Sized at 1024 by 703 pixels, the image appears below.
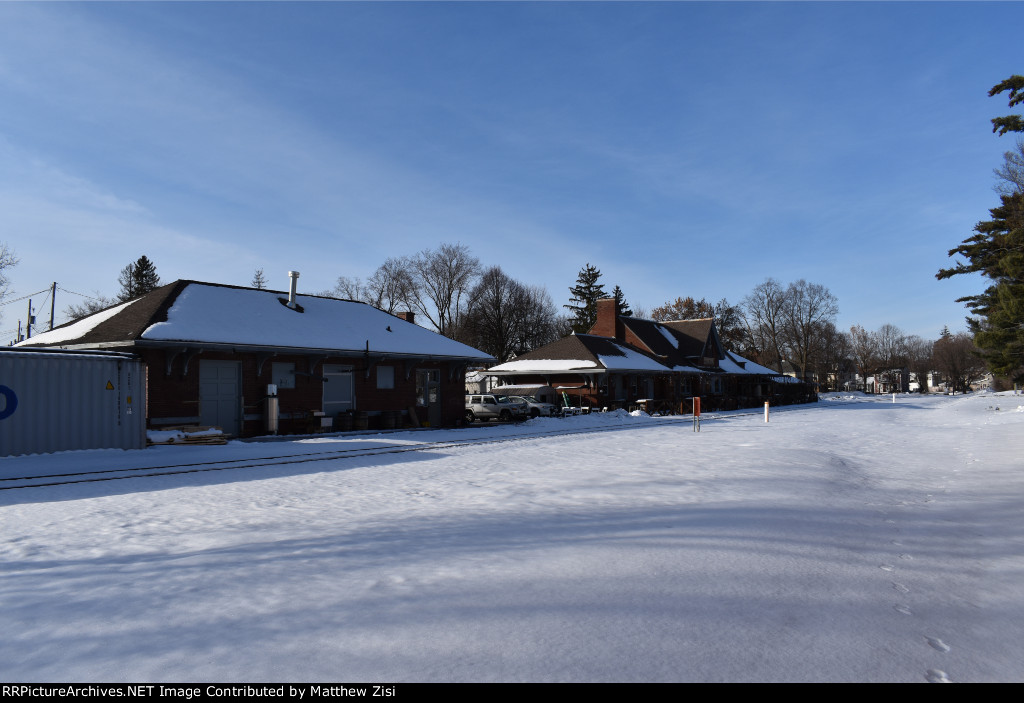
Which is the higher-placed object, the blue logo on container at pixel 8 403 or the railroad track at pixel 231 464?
the blue logo on container at pixel 8 403

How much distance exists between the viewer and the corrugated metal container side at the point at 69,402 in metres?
16.2

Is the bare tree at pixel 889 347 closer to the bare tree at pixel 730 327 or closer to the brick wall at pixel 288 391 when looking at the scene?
the bare tree at pixel 730 327

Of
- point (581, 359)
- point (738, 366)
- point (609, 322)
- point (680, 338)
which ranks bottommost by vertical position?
point (738, 366)

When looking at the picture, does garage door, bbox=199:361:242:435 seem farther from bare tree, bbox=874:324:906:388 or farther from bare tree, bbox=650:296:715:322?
bare tree, bbox=874:324:906:388

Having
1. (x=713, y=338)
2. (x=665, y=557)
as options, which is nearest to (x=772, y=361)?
(x=713, y=338)

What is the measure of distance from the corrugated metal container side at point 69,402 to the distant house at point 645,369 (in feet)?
93.4

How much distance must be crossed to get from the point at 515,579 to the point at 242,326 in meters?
20.7

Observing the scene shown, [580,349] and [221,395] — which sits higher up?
[580,349]

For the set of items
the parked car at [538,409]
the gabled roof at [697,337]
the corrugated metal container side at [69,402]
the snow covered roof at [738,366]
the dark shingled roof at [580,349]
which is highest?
the gabled roof at [697,337]

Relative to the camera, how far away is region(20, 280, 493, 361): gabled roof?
21.5 metres

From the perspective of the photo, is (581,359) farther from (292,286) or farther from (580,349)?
(292,286)

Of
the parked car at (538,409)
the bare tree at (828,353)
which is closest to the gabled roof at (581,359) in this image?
the parked car at (538,409)

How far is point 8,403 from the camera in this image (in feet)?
52.6

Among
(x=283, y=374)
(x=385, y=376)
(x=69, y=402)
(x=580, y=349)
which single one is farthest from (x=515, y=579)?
(x=580, y=349)
